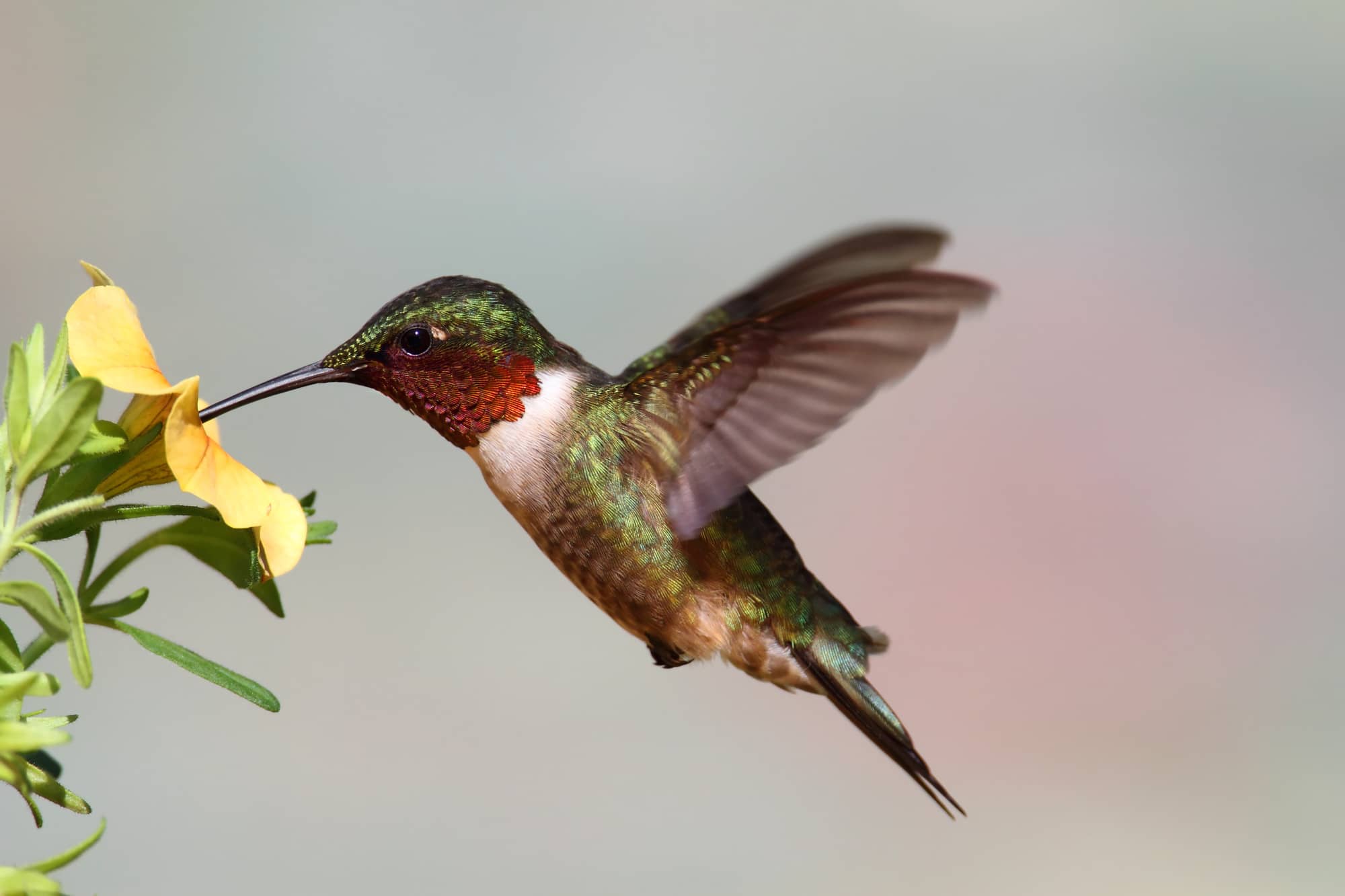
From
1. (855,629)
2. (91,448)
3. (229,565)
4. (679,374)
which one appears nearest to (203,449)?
(91,448)

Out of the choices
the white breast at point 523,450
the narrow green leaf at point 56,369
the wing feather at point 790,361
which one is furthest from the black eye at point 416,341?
the narrow green leaf at point 56,369

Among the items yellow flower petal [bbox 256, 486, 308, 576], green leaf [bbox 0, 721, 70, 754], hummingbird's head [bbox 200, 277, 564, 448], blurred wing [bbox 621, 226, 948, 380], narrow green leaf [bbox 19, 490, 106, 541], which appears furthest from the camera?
hummingbird's head [bbox 200, 277, 564, 448]

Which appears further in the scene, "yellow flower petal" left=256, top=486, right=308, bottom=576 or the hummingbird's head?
the hummingbird's head

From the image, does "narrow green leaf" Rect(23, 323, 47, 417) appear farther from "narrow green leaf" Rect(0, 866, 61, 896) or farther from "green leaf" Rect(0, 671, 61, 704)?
"narrow green leaf" Rect(0, 866, 61, 896)

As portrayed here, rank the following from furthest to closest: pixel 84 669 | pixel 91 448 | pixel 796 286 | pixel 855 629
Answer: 1. pixel 855 629
2. pixel 796 286
3. pixel 91 448
4. pixel 84 669

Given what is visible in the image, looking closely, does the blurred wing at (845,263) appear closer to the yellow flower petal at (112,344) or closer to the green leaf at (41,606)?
the yellow flower petal at (112,344)

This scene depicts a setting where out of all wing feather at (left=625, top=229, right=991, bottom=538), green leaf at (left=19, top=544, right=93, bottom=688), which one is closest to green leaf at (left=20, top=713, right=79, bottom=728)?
green leaf at (left=19, top=544, right=93, bottom=688)

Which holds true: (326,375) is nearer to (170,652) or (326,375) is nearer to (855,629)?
(170,652)

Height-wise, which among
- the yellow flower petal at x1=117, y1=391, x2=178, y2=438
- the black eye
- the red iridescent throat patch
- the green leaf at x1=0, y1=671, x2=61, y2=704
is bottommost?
the green leaf at x1=0, y1=671, x2=61, y2=704
